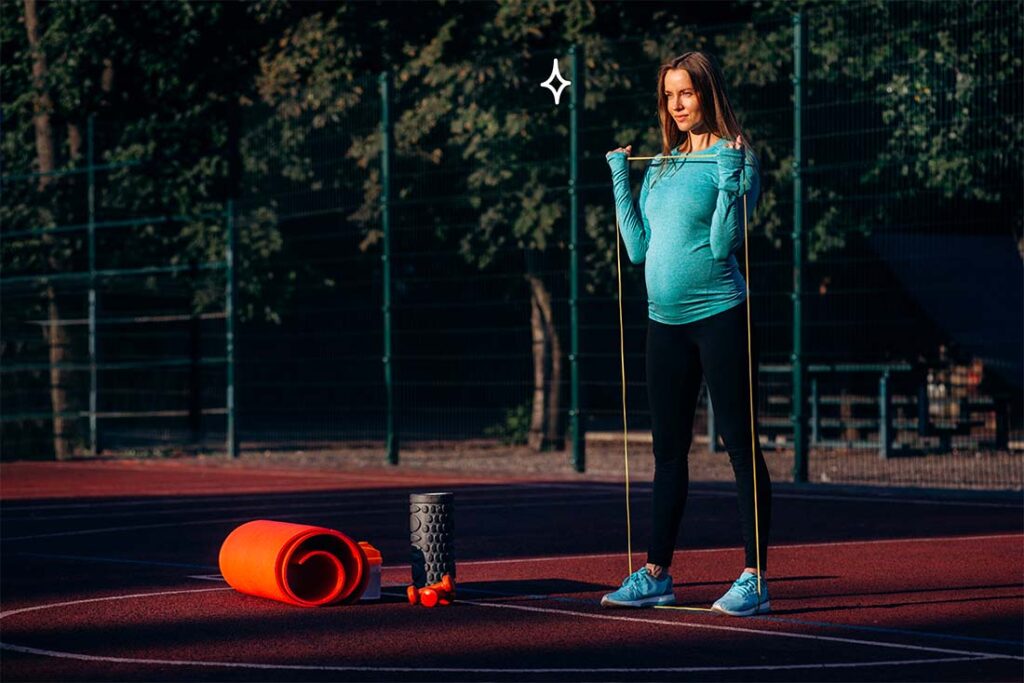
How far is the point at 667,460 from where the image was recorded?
20.8 feet

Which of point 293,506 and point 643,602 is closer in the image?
point 643,602

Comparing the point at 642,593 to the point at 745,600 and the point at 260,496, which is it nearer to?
the point at 745,600

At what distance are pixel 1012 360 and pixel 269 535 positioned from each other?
832cm

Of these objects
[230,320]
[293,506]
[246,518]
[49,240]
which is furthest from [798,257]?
[49,240]

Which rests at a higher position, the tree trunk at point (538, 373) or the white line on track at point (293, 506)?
the tree trunk at point (538, 373)

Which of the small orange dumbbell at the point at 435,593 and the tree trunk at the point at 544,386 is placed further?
the tree trunk at the point at 544,386

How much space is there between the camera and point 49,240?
18984 mm

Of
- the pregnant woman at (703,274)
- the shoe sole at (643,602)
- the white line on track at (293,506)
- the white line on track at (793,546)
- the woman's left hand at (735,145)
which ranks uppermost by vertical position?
the woman's left hand at (735,145)

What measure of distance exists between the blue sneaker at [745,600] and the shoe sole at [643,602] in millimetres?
245

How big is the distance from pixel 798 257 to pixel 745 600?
7.50m

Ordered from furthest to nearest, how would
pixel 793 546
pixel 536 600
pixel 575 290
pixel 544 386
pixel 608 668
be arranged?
pixel 544 386 < pixel 575 290 < pixel 793 546 < pixel 536 600 < pixel 608 668

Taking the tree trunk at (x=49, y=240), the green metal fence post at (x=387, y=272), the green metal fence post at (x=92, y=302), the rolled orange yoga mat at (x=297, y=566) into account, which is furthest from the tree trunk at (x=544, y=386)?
the rolled orange yoga mat at (x=297, y=566)

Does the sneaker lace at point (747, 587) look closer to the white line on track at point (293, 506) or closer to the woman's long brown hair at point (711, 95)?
the woman's long brown hair at point (711, 95)

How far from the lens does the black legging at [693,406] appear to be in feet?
20.0
